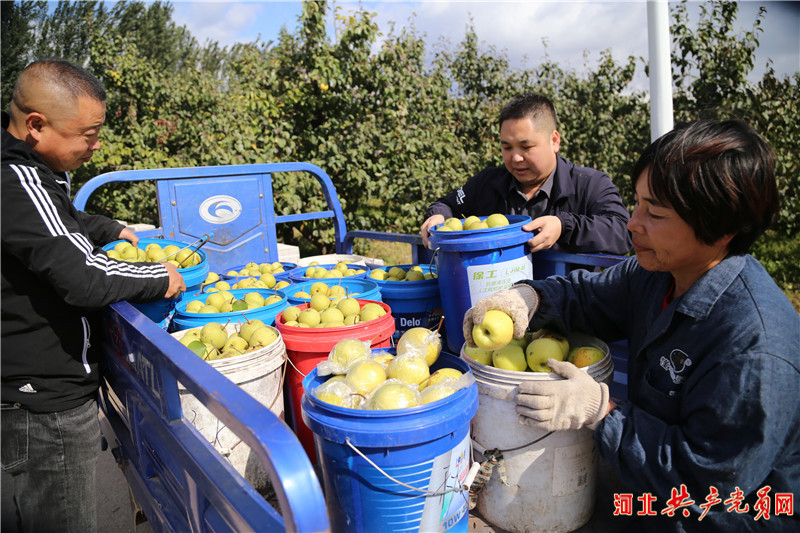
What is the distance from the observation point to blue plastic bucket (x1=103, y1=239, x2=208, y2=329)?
285 cm

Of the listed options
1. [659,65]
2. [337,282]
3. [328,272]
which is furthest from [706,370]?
[659,65]

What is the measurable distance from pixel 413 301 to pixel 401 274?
346 mm

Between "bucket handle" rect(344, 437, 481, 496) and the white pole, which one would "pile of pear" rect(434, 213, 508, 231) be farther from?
the white pole

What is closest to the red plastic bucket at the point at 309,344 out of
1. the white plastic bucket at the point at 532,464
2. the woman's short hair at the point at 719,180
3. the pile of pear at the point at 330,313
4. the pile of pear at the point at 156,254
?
the pile of pear at the point at 330,313

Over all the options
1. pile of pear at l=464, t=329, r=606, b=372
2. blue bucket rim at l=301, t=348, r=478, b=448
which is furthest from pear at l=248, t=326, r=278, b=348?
pile of pear at l=464, t=329, r=606, b=372

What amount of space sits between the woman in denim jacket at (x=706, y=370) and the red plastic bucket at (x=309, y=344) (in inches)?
34.3

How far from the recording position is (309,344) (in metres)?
2.62

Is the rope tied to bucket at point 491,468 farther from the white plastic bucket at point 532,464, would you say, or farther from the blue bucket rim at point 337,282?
the blue bucket rim at point 337,282

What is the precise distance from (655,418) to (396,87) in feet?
22.7

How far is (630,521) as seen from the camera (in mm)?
2229

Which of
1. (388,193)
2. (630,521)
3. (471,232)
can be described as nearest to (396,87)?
(388,193)

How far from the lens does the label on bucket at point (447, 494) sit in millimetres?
1915

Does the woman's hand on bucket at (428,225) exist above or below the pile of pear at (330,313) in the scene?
above

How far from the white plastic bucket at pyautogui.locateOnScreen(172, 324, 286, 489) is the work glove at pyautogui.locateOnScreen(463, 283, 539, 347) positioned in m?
0.93
